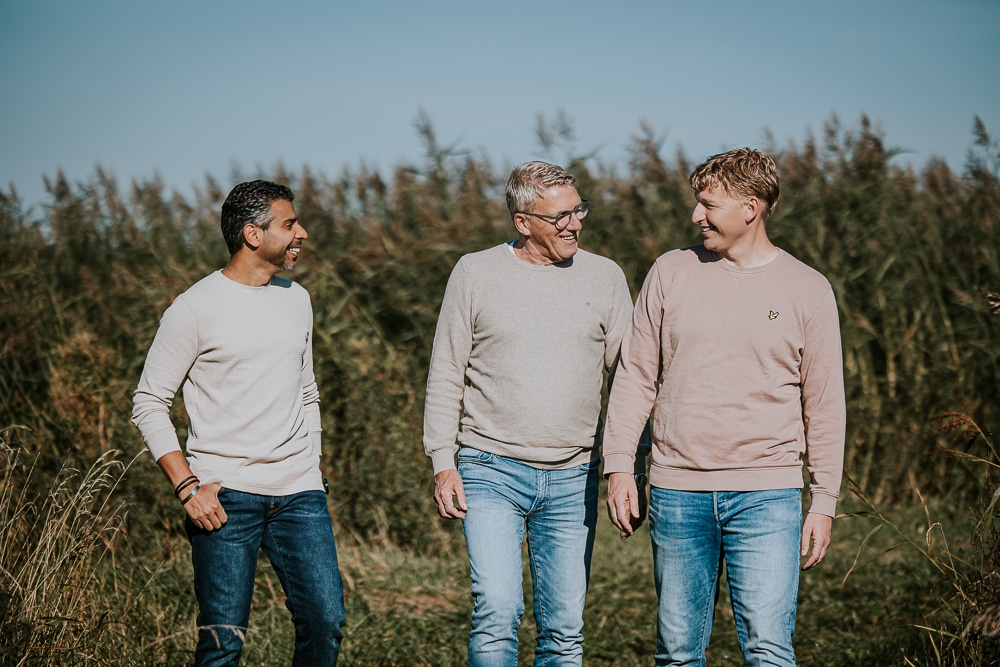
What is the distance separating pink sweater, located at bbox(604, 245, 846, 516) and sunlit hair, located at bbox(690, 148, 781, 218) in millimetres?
223

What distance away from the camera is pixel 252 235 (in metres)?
3.35

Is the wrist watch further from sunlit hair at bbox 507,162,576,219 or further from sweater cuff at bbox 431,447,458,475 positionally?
sunlit hair at bbox 507,162,576,219

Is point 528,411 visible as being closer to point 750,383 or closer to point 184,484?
point 750,383

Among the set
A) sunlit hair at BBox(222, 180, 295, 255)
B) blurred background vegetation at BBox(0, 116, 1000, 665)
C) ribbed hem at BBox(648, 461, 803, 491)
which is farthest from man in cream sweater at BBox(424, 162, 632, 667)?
blurred background vegetation at BBox(0, 116, 1000, 665)

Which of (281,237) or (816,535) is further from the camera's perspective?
(281,237)

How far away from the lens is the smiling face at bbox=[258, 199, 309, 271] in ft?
11.1

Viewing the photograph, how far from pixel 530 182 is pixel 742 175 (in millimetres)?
737

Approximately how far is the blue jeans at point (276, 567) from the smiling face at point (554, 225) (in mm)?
1135

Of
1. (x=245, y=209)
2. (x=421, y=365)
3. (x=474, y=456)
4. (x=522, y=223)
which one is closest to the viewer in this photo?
(x=245, y=209)

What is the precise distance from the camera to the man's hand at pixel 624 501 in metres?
3.28

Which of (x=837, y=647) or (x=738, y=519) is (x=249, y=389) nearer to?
(x=738, y=519)

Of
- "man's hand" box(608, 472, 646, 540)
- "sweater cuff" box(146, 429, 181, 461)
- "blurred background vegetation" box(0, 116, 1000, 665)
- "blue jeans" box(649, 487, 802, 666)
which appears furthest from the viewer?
"blurred background vegetation" box(0, 116, 1000, 665)

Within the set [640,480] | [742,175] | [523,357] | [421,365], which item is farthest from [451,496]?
[421,365]

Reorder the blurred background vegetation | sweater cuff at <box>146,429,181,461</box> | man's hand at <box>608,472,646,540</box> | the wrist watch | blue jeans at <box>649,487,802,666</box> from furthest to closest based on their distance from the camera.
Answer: the blurred background vegetation
the wrist watch
man's hand at <box>608,472,646,540</box>
sweater cuff at <box>146,429,181,461</box>
blue jeans at <box>649,487,802,666</box>
